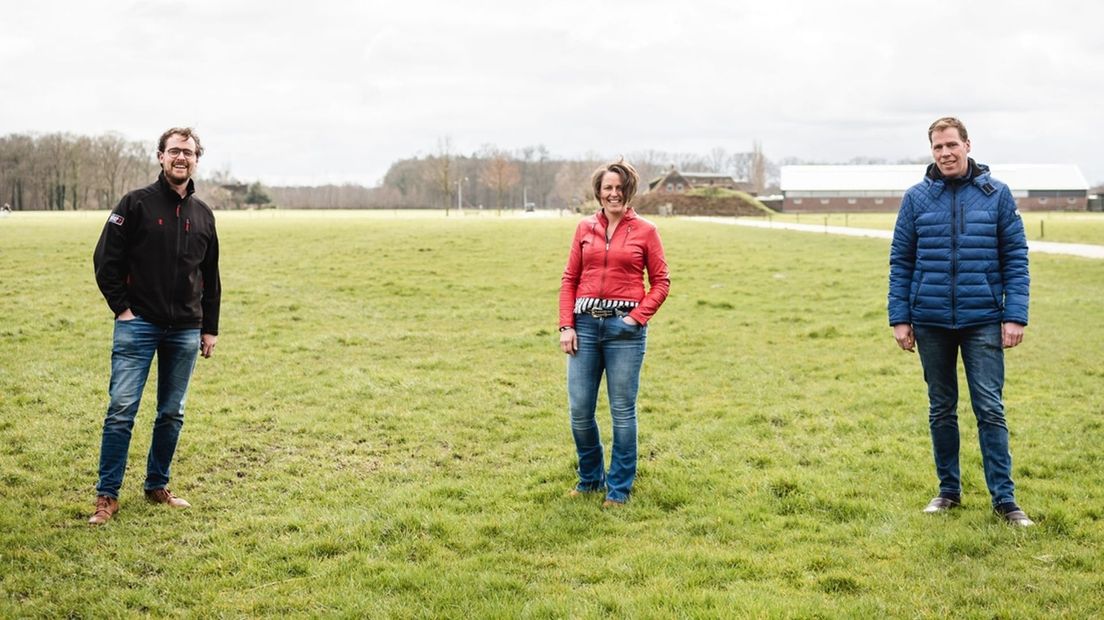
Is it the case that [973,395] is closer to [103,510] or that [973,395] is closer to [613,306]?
[613,306]

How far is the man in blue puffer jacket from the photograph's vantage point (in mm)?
5691

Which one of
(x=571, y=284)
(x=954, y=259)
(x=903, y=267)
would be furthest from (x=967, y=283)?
(x=571, y=284)

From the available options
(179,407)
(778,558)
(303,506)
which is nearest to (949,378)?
(778,558)

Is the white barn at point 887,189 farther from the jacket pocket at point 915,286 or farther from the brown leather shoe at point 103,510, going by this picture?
the brown leather shoe at point 103,510

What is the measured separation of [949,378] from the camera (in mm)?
5973

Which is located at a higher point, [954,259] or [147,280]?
[954,259]

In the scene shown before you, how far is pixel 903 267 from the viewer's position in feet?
20.0

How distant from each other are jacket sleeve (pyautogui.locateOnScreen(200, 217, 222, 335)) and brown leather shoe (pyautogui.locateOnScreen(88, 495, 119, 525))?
131 centimetres

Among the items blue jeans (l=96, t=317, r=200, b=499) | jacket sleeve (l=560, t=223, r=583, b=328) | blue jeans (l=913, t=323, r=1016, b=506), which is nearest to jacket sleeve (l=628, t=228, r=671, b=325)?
jacket sleeve (l=560, t=223, r=583, b=328)

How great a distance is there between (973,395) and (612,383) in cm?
239

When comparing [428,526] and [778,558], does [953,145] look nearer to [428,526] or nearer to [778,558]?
[778,558]

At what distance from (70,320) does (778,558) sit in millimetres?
13973

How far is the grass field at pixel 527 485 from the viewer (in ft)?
15.7

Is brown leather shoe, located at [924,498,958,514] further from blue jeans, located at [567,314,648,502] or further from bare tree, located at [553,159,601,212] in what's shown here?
bare tree, located at [553,159,601,212]
